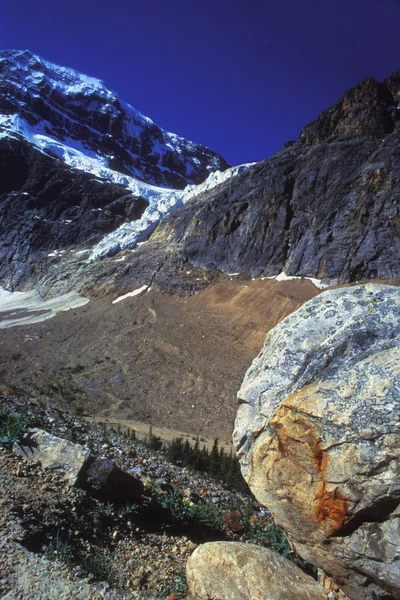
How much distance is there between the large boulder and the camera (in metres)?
3.05

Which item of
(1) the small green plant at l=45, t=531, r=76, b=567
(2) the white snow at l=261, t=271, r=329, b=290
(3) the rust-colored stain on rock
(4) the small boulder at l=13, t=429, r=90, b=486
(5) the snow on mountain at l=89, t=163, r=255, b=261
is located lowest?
(1) the small green plant at l=45, t=531, r=76, b=567

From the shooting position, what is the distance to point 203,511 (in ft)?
20.9

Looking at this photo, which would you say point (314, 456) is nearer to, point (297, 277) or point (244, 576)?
point (244, 576)

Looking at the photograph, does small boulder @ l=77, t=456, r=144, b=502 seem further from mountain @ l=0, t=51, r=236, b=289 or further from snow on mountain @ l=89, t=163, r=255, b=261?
mountain @ l=0, t=51, r=236, b=289

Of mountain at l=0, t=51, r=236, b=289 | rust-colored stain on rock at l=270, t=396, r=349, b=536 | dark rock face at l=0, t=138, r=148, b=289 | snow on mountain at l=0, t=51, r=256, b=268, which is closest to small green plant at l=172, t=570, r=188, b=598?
rust-colored stain on rock at l=270, t=396, r=349, b=536

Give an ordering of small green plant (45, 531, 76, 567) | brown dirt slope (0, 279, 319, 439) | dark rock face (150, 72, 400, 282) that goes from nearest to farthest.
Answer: small green plant (45, 531, 76, 567) → brown dirt slope (0, 279, 319, 439) → dark rock face (150, 72, 400, 282)

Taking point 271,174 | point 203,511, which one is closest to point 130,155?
point 271,174

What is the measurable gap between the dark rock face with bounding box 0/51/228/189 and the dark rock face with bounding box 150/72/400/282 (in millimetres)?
79684

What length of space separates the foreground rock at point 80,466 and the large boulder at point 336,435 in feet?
7.87

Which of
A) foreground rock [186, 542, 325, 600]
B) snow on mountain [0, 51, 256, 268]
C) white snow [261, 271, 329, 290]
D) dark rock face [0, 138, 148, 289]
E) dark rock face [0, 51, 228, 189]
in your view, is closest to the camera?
foreground rock [186, 542, 325, 600]

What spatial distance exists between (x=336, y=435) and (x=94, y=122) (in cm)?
Answer: 15799

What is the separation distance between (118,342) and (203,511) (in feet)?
77.7

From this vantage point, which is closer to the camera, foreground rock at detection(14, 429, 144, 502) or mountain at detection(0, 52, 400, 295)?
foreground rock at detection(14, 429, 144, 502)

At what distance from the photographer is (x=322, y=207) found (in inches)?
1517
